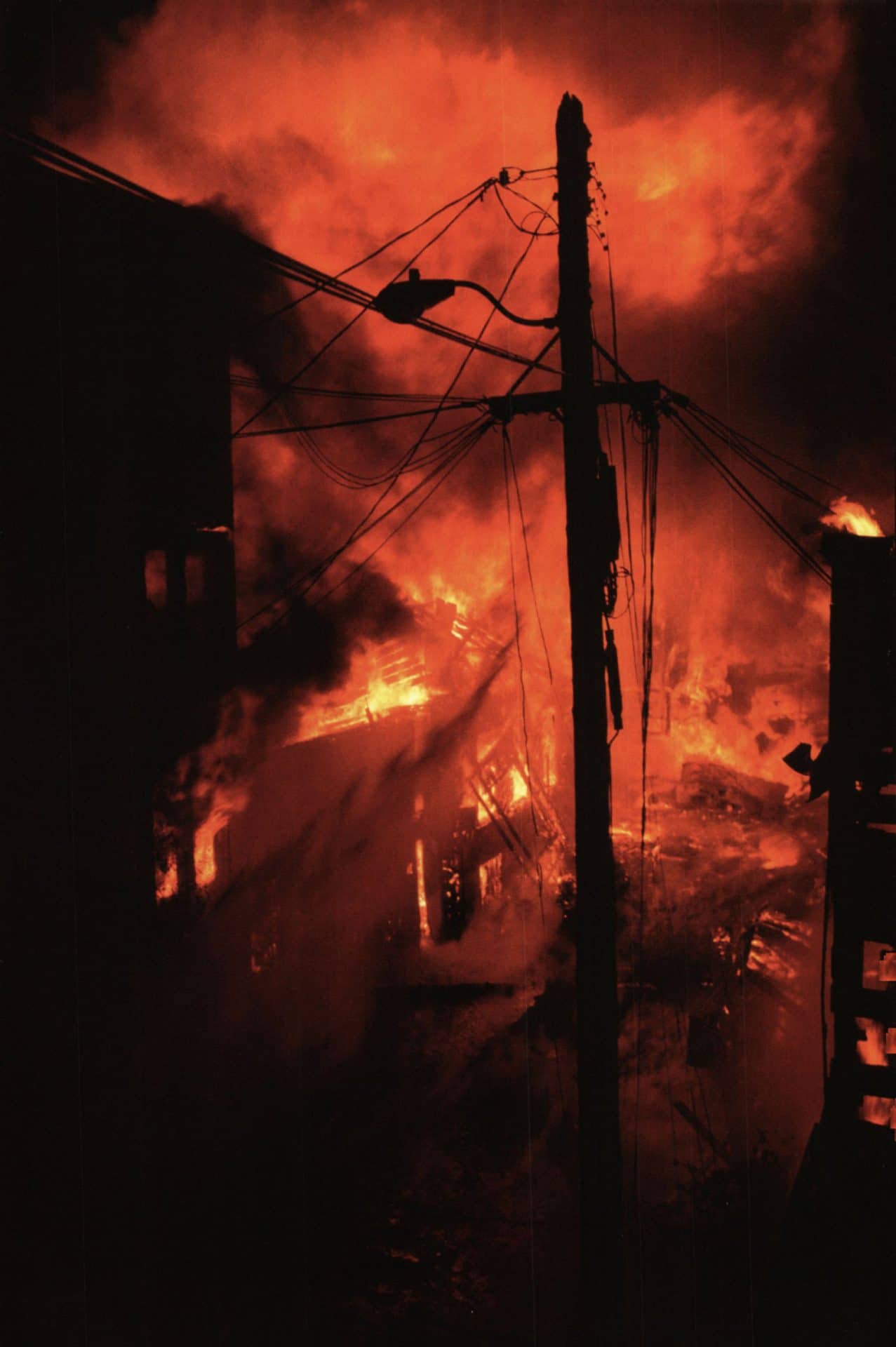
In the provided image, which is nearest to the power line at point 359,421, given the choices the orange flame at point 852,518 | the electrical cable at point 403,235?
the electrical cable at point 403,235

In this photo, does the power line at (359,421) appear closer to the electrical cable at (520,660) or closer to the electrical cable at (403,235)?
the electrical cable at (403,235)

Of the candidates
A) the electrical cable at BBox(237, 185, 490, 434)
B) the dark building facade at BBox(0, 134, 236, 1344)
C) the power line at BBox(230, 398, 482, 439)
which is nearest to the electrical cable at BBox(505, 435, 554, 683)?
the power line at BBox(230, 398, 482, 439)

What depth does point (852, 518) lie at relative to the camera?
1261cm

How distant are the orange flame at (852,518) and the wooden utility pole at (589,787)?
18.7 ft

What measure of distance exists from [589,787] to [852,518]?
33.3ft

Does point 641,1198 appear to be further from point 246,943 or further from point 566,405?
point 566,405

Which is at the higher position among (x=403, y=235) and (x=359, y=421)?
(x=403, y=235)

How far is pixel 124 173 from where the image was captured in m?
10.5

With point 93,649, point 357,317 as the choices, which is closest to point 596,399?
point 357,317

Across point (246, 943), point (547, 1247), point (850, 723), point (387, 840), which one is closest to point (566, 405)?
point (850, 723)

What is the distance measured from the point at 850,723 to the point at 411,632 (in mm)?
12044

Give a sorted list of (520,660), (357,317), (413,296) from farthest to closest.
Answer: (520,660)
(357,317)
(413,296)

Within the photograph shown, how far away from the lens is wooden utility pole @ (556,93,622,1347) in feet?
15.7

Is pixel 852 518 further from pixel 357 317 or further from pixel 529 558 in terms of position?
pixel 357 317
